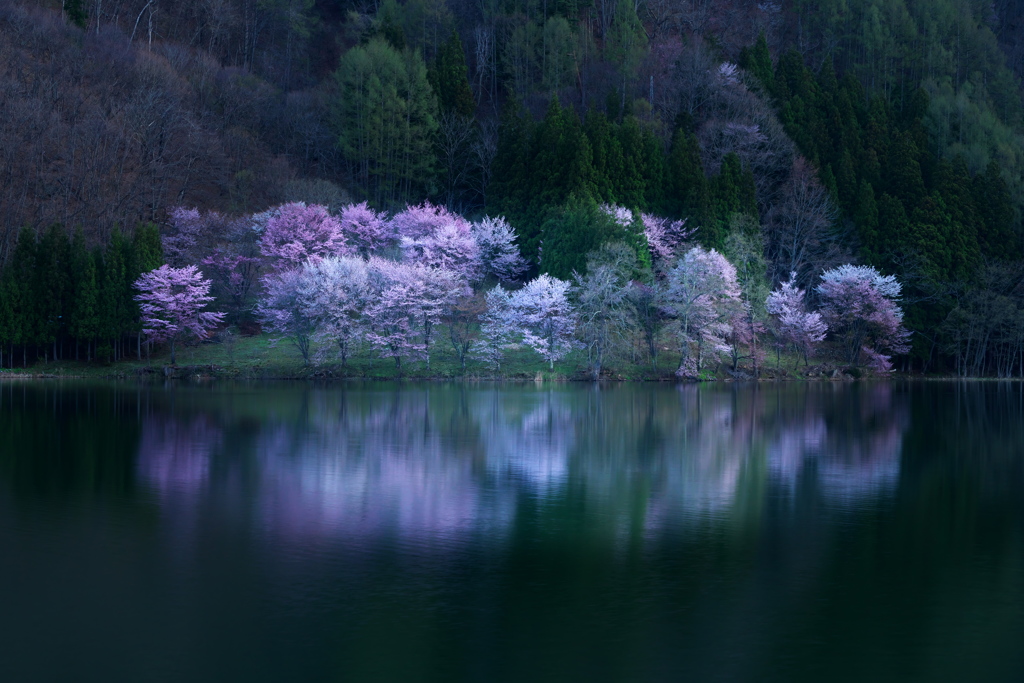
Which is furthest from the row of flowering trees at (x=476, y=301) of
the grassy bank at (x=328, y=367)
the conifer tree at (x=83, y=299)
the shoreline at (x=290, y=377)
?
the conifer tree at (x=83, y=299)

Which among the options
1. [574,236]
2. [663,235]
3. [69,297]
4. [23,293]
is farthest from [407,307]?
[23,293]

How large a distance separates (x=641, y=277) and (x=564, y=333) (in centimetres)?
612

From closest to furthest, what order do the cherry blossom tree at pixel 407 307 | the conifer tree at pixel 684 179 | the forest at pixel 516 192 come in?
the cherry blossom tree at pixel 407 307 < the forest at pixel 516 192 < the conifer tree at pixel 684 179

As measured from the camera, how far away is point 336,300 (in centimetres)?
4838

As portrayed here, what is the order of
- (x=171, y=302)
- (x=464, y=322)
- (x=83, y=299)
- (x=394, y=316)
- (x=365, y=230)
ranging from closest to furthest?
1. (x=394, y=316)
2. (x=83, y=299)
3. (x=464, y=322)
4. (x=171, y=302)
5. (x=365, y=230)

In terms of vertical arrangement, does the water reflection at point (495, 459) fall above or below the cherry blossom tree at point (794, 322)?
below

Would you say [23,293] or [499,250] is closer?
[23,293]

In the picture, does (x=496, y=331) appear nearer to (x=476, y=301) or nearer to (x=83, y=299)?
(x=476, y=301)

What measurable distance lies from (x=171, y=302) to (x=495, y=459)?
35379 millimetres

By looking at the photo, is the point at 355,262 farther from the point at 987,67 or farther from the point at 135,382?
the point at 987,67

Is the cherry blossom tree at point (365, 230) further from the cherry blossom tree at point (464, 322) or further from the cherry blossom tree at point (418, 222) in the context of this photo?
the cherry blossom tree at point (464, 322)

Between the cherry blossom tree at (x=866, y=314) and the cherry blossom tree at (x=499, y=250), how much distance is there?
17529 millimetres

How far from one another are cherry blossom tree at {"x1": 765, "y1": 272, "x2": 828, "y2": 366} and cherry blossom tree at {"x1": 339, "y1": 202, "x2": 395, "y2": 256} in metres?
23.0

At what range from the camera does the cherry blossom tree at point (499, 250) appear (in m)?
59.0
